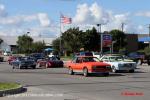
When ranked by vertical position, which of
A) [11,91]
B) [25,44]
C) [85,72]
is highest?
[25,44]

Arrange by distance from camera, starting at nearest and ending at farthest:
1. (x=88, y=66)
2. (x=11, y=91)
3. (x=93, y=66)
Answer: (x=11, y=91) → (x=93, y=66) → (x=88, y=66)

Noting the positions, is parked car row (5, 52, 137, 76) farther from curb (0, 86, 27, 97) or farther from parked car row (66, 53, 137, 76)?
curb (0, 86, 27, 97)

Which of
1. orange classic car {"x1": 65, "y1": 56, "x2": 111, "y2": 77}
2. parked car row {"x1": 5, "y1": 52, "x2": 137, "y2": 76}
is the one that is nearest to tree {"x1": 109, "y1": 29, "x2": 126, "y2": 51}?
parked car row {"x1": 5, "y1": 52, "x2": 137, "y2": 76}

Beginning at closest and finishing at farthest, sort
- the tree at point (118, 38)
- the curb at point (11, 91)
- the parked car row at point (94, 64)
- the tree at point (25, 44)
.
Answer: the curb at point (11, 91), the parked car row at point (94, 64), the tree at point (118, 38), the tree at point (25, 44)

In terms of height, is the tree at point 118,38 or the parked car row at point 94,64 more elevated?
the tree at point 118,38

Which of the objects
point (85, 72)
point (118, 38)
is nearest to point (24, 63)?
point (85, 72)

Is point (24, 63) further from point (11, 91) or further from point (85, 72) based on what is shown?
point (11, 91)

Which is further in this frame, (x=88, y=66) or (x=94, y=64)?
(x=88, y=66)

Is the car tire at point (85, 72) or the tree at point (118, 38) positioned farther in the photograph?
the tree at point (118, 38)

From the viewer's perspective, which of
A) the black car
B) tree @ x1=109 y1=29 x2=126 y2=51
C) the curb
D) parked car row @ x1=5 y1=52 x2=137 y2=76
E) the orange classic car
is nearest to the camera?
the curb

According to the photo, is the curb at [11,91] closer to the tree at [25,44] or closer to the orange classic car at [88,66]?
the orange classic car at [88,66]

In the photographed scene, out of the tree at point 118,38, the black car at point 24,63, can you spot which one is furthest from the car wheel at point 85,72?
the tree at point 118,38

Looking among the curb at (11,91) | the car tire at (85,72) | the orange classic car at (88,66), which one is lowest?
the curb at (11,91)

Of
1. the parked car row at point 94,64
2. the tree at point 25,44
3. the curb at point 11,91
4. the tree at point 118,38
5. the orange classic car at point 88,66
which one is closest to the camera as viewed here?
the curb at point 11,91
